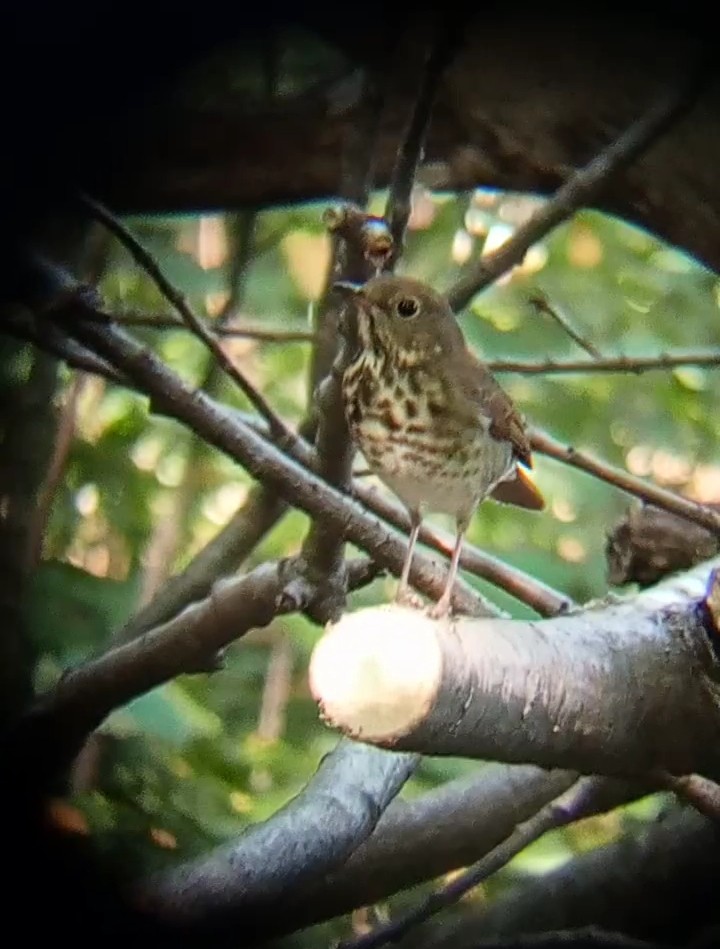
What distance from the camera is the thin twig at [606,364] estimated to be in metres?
0.76

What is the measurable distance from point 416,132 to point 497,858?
1.34 feet

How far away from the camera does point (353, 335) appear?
67 cm

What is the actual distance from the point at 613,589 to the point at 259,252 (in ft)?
1.05

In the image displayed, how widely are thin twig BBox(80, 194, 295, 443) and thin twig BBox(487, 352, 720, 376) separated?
0.14 m

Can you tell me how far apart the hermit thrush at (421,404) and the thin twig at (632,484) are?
0.29ft

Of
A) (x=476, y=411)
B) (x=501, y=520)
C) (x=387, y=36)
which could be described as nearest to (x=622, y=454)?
(x=501, y=520)

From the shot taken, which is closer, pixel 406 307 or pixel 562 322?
pixel 406 307

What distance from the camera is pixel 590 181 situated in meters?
0.70

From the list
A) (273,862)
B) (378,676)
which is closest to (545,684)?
(378,676)

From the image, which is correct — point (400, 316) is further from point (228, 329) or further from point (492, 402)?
point (228, 329)

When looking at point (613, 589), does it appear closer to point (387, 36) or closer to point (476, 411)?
point (476, 411)

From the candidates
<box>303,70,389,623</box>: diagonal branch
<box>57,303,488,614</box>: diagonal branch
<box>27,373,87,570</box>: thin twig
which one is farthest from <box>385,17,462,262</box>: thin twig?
<box>27,373,87,570</box>: thin twig

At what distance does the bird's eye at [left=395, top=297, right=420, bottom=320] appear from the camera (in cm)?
64

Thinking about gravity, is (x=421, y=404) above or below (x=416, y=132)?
below
